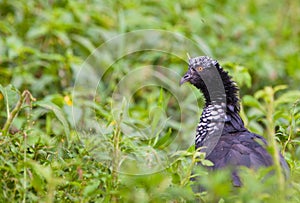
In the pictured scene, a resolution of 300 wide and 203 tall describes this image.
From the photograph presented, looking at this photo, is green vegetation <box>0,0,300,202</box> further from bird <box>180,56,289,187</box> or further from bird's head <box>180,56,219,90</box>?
bird's head <box>180,56,219,90</box>

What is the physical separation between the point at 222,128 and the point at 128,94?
8.83 ft

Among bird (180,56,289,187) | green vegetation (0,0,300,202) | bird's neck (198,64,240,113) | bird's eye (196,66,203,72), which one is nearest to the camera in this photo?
green vegetation (0,0,300,202)

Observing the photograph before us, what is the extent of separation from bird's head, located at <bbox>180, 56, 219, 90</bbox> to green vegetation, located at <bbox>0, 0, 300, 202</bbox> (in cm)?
41

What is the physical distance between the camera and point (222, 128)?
14.4ft

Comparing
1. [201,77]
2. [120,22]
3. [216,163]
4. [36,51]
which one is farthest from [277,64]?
[216,163]

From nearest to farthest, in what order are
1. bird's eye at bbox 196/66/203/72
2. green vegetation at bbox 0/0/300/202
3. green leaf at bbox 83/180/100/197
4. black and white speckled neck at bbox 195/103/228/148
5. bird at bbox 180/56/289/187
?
green leaf at bbox 83/180/100/197 → green vegetation at bbox 0/0/300/202 → bird at bbox 180/56/289/187 → black and white speckled neck at bbox 195/103/228/148 → bird's eye at bbox 196/66/203/72

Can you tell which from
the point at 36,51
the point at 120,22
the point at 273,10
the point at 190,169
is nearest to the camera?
the point at 190,169

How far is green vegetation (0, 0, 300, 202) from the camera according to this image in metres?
3.54

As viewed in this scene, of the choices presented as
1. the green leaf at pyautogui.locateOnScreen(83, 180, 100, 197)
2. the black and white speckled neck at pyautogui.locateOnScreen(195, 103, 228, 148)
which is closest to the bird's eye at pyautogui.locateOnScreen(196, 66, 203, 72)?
the black and white speckled neck at pyautogui.locateOnScreen(195, 103, 228, 148)

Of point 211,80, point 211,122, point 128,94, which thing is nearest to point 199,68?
point 211,80

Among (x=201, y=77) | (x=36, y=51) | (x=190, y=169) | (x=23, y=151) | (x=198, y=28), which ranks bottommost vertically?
(x=190, y=169)

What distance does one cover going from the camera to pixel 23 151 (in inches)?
152

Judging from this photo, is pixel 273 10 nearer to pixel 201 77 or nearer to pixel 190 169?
pixel 201 77

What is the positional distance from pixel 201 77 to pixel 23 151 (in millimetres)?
1484
